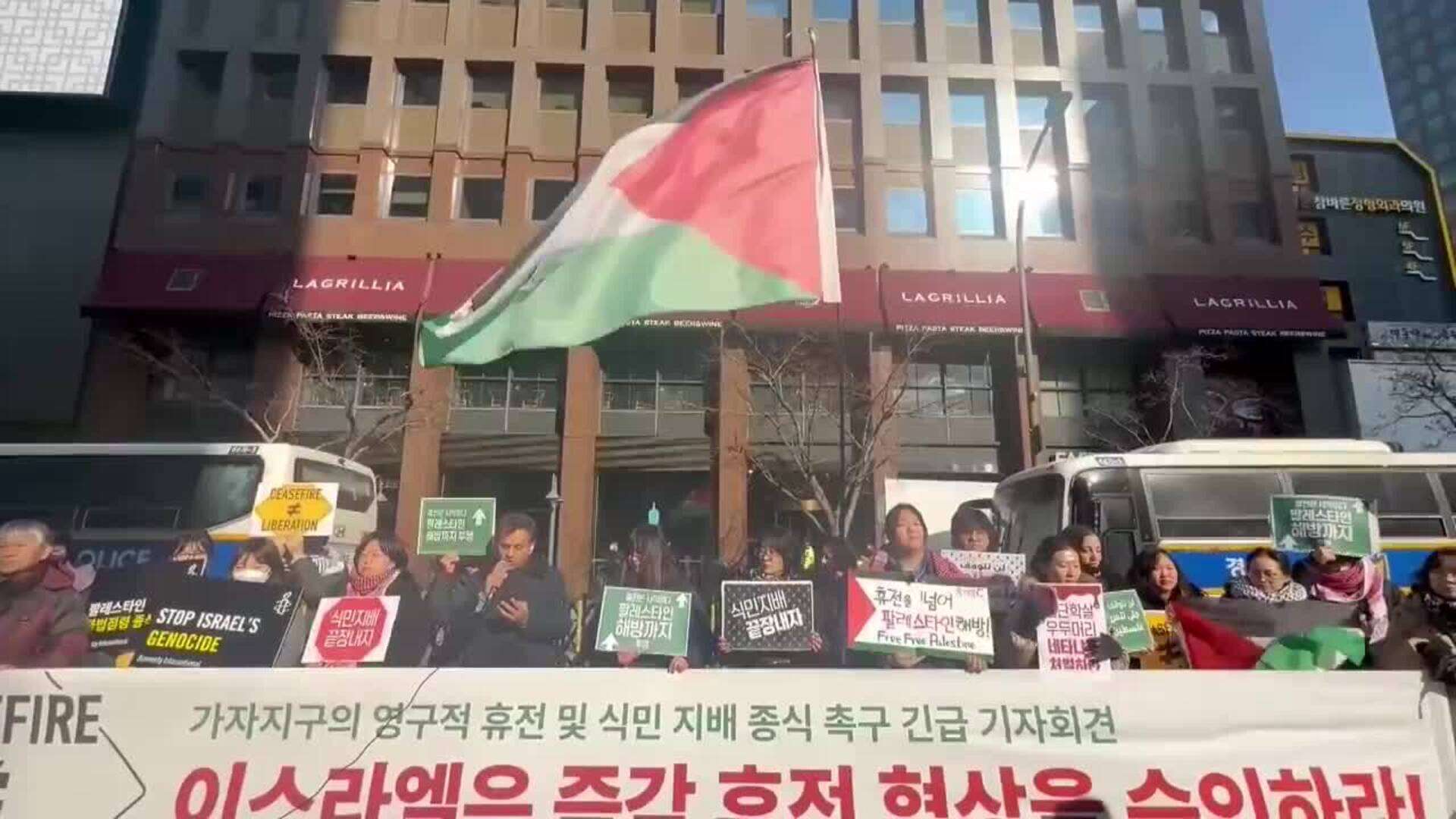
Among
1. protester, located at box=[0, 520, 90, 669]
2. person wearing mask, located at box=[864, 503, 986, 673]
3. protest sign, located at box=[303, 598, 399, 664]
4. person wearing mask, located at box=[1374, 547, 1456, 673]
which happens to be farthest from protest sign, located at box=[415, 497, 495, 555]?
person wearing mask, located at box=[1374, 547, 1456, 673]

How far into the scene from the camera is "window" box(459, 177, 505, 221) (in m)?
23.7

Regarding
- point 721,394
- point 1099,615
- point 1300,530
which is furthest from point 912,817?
point 721,394

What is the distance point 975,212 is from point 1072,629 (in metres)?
21.3

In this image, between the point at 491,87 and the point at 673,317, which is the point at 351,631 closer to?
the point at 673,317

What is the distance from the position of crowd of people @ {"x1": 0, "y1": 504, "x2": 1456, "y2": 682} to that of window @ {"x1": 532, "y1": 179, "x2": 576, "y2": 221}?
18668 mm

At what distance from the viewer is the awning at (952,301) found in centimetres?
2127

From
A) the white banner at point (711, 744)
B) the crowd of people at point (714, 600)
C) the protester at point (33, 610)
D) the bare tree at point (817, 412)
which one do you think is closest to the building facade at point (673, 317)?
the bare tree at point (817, 412)

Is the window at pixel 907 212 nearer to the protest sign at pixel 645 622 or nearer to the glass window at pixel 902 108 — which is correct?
the glass window at pixel 902 108

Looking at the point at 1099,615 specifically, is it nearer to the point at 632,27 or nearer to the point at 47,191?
the point at 632,27

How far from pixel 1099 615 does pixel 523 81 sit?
23408mm

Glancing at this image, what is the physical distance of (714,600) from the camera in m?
5.45

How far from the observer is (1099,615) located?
435cm

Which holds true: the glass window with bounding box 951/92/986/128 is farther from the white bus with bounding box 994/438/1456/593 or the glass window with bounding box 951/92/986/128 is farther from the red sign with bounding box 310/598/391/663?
the red sign with bounding box 310/598/391/663

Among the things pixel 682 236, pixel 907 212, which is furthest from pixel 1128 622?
pixel 907 212
